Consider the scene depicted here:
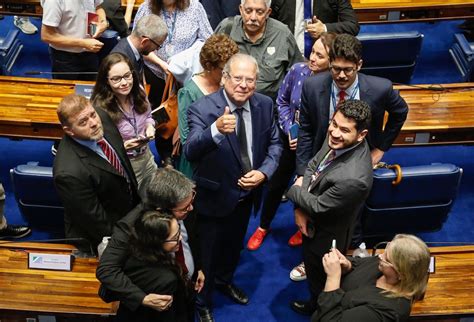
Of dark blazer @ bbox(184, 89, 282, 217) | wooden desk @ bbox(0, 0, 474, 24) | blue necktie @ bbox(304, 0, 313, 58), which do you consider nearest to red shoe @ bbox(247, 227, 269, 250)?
dark blazer @ bbox(184, 89, 282, 217)

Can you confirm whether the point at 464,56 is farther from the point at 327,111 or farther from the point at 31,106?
the point at 31,106

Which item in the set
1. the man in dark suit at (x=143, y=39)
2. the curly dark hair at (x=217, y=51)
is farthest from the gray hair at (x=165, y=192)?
the man in dark suit at (x=143, y=39)

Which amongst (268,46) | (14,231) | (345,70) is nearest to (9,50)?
(14,231)

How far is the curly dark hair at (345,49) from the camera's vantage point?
369 centimetres

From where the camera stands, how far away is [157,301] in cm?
307

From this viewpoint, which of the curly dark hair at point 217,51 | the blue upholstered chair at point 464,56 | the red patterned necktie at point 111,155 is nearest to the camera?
the red patterned necktie at point 111,155

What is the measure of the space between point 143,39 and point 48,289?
5.47 ft

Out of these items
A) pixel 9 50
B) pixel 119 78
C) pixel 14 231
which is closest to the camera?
pixel 119 78

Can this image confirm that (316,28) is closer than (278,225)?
Yes

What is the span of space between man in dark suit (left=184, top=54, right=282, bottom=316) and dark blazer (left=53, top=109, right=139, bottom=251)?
0.41 metres

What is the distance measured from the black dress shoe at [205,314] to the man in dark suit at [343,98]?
3.42ft

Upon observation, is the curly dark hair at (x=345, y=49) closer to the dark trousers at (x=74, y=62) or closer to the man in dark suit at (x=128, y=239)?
the man in dark suit at (x=128, y=239)

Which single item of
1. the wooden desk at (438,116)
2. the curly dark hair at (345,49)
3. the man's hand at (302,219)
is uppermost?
the curly dark hair at (345,49)

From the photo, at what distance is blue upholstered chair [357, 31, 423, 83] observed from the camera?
5.68m
